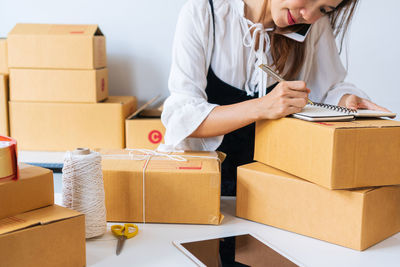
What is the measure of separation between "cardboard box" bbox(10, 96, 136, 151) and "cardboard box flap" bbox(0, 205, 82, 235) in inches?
53.9

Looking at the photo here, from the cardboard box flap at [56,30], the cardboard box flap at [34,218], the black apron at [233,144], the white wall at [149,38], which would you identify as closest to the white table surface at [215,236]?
the cardboard box flap at [34,218]

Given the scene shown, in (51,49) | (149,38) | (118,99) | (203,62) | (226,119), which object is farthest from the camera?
(149,38)

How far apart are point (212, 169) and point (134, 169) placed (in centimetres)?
18

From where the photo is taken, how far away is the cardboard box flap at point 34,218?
2.23ft

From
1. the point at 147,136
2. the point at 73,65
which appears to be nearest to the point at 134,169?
the point at 147,136

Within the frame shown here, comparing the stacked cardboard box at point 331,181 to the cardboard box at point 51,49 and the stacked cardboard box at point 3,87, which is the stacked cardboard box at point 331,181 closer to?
the cardboard box at point 51,49

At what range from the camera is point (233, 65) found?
125 cm

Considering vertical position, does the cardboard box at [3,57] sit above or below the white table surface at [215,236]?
above

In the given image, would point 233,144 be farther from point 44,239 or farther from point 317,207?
point 44,239

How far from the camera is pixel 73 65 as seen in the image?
208 cm

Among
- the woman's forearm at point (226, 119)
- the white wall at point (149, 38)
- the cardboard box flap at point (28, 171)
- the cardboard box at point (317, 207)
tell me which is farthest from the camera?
the white wall at point (149, 38)

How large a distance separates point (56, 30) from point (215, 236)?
5.20 ft

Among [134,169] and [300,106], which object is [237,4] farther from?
[134,169]

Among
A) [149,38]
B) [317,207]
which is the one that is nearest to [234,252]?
[317,207]
